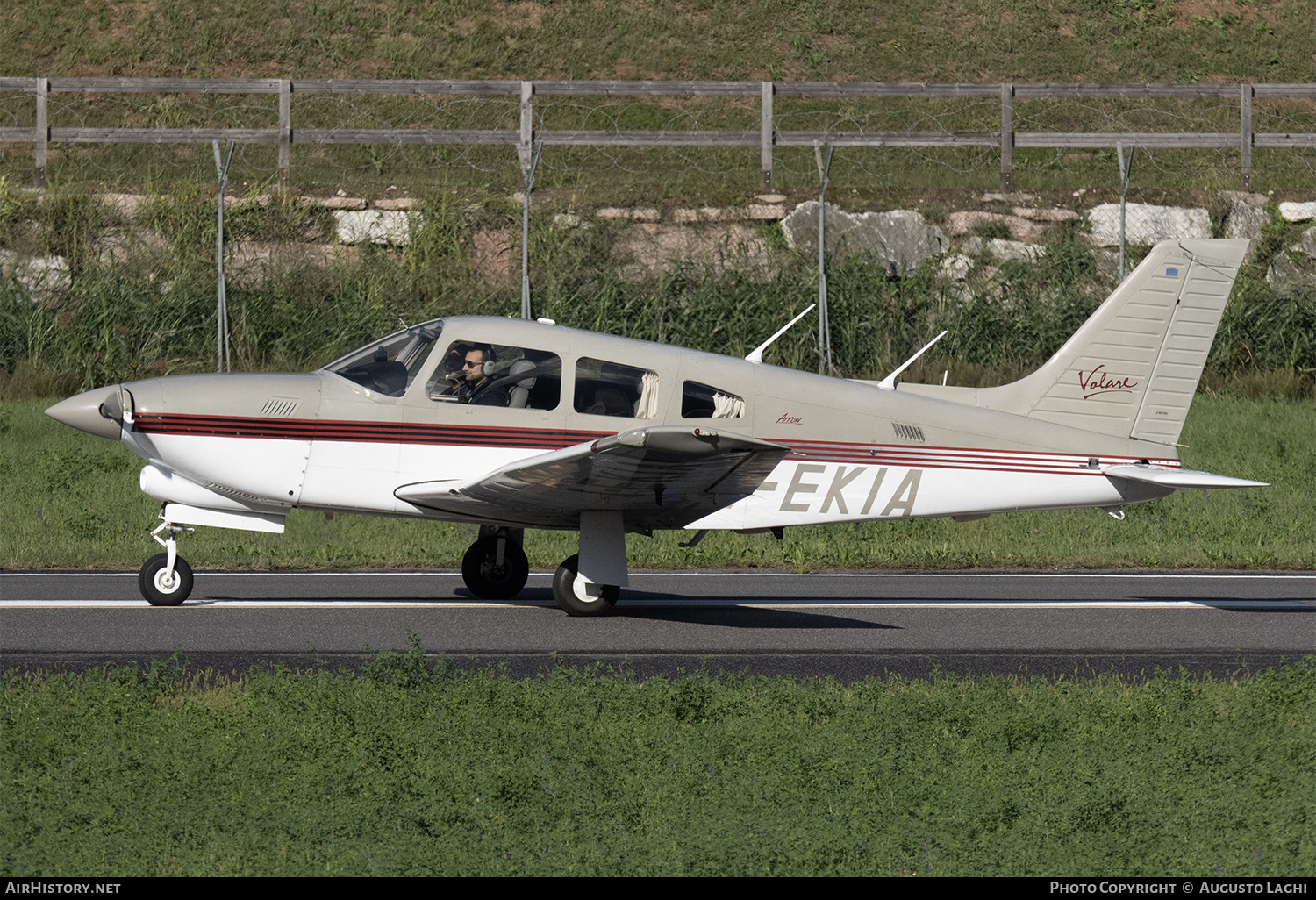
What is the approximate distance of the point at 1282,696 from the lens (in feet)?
23.8

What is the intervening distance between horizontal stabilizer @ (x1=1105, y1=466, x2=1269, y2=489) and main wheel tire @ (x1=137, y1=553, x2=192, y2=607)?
7.05 meters

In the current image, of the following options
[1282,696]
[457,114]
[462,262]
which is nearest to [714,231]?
[462,262]

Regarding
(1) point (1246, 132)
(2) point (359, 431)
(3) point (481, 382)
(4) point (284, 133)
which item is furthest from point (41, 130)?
(1) point (1246, 132)

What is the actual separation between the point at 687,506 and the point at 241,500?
3.26 m

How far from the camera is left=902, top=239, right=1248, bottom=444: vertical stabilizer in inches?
429

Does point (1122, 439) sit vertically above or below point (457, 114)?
below

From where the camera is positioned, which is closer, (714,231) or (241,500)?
(241,500)

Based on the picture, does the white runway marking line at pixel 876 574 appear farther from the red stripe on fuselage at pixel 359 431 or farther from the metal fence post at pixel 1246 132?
the metal fence post at pixel 1246 132

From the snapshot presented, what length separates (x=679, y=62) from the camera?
112 ft

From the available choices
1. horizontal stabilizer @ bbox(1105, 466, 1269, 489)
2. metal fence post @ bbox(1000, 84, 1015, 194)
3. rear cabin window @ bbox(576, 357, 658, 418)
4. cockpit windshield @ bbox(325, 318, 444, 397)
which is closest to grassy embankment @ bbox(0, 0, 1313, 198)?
metal fence post @ bbox(1000, 84, 1015, 194)

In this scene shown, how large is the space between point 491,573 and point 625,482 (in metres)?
2.17

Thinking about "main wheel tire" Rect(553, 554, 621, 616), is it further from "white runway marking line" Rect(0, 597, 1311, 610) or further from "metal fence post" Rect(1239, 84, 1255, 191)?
"metal fence post" Rect(1239, 84, 1255, 191)

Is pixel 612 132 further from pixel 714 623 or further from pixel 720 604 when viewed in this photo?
pixel 714 623

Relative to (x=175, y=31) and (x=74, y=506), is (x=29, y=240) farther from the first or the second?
(x=175, y=31)
